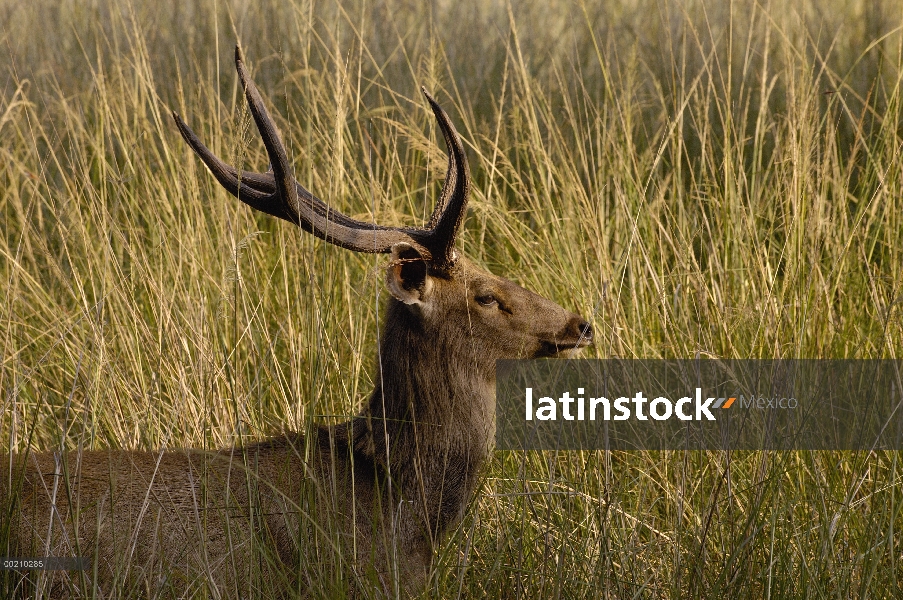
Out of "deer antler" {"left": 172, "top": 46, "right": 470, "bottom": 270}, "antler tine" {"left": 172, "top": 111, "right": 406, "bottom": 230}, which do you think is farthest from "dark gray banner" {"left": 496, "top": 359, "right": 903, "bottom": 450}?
"antler tine" {"left": 172, "top": 111, "right": 406, "bottom": 230}

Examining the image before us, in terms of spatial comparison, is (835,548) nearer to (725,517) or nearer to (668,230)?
→ (725,517)

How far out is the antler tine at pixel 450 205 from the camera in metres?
3.33

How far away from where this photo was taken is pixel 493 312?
12.4ft

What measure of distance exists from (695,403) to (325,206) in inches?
57.7

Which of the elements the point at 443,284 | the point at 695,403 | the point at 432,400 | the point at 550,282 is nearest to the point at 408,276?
the point at 443,284

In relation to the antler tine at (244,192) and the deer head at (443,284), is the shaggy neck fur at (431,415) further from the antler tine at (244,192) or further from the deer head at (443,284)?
the antler tine at (244,192)

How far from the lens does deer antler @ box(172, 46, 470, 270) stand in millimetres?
3244

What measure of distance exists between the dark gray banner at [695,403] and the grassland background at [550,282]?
68 mm

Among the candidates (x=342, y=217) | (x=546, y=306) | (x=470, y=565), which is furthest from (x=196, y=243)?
(x=470, y=565)

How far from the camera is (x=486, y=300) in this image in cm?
379

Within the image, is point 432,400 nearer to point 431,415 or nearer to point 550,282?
point 431,415

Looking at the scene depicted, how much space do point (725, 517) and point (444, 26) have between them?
4913mm

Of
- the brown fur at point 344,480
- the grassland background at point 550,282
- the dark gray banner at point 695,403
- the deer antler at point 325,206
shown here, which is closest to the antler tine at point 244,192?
the deer antler at point 325,206

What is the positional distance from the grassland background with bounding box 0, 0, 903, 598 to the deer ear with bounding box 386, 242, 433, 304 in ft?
0.28
